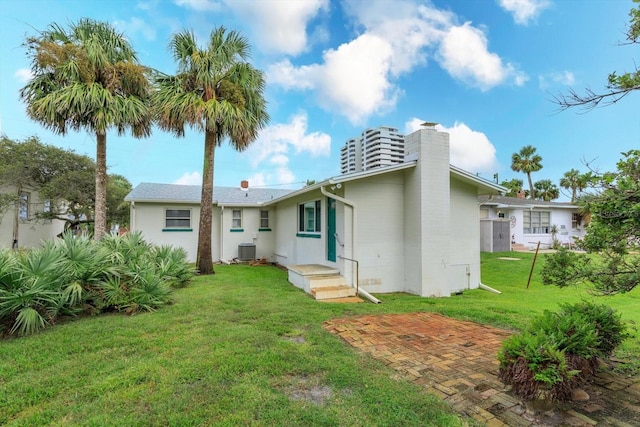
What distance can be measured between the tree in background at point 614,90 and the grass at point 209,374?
3161mm

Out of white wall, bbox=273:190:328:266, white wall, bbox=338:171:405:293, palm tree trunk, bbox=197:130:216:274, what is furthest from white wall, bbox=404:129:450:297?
palm tree trunk, bbox=197:130:216:274

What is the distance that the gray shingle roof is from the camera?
569 inches

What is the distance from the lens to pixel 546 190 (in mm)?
36062

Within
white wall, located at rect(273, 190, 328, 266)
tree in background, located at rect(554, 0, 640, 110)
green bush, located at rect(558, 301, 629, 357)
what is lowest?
green bush, located at rect(558, 301, 629, 357)

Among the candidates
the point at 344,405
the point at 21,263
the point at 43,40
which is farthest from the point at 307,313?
the point at 43,40

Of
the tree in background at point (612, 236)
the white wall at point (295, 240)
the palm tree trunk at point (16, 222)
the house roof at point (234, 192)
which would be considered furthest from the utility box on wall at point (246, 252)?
the tree in background at point (612, 236)

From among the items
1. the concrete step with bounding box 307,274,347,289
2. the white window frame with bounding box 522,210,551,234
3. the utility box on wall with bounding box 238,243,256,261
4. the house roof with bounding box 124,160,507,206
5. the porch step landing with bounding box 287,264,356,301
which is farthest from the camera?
the white window frame with bounding box 522,210,551,234

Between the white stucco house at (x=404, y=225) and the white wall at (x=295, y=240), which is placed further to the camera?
the white wall at (x=295, y=240)

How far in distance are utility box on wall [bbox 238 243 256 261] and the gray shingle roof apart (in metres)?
2.20

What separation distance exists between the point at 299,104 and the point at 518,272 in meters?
13.7

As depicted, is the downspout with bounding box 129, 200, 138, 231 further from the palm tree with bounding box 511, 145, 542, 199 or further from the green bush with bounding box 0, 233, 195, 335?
the palm tree with bounding box 511, 145, 542, 199

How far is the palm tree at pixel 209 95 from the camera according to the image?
10391 mm

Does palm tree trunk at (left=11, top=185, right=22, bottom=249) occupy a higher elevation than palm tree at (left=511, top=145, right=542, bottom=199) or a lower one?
lower

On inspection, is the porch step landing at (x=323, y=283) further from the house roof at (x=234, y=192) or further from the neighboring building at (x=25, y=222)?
the neighboring building at (x=25, y=222)
